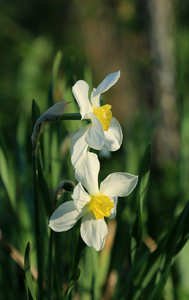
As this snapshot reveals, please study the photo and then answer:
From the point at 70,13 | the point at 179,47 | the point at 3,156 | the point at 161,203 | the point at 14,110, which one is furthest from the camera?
the point at 70,13

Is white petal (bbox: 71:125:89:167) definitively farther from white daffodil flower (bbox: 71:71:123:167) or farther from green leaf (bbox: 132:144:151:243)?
green leaf (bbox: 132:144:151:243)

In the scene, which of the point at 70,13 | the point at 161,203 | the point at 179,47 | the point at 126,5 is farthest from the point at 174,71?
the point at 70,13

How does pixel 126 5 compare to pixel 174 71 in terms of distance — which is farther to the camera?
pixel 126 5

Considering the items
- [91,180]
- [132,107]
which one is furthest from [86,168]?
[132,107]

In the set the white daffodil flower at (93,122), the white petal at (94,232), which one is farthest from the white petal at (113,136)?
the white petal at (94,232)

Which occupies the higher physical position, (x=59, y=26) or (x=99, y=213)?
(x=59, y=26)

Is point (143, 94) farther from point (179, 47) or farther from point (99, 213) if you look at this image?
point (99, 213)

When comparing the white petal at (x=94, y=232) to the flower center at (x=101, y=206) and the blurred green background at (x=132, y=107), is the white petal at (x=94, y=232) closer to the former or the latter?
the flower center at (x=101, y=206)

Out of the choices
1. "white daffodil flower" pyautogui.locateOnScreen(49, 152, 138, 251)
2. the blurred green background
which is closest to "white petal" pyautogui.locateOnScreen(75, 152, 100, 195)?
"white daffodil flower" pyautogui.locateOnScreen(49, 152, 138, 251)

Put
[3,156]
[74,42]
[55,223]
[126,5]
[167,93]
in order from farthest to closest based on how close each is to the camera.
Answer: [74,42] → [126,5] → [167,93] → [3,156] → [55,223]

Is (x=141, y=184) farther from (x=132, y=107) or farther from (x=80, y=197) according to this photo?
(x=132, y=107)
